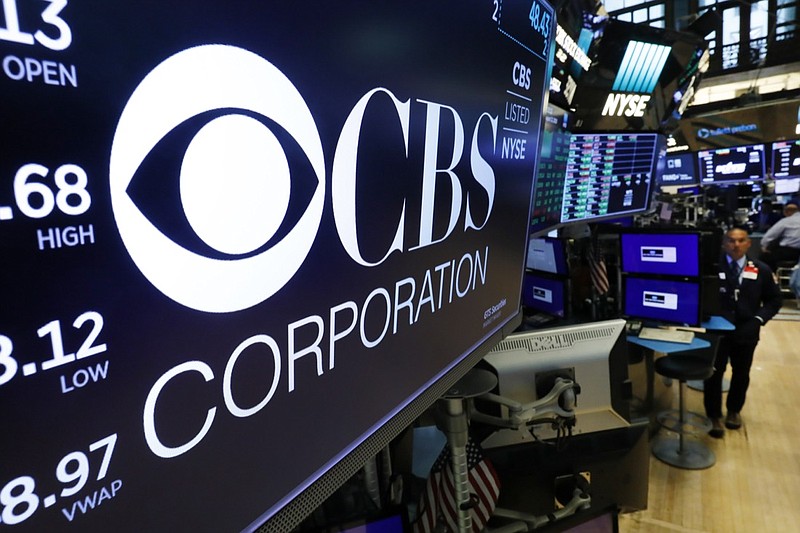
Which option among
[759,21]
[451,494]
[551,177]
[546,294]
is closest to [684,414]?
[546,294]

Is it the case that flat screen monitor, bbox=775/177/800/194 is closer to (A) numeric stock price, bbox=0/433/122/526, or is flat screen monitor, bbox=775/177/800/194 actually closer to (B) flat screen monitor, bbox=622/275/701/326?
(B) flat screen monitor, bbox=622/275/701/326

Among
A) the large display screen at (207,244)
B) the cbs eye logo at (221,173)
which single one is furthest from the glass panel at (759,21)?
the cbs eye logo at (221,173)

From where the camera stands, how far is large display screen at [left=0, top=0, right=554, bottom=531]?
383 mm

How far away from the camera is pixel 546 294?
3.57m

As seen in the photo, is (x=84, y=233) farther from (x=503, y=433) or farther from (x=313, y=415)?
(x=503, y=433)

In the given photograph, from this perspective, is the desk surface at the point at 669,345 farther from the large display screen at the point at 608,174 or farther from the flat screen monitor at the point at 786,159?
the flat screen monitor at the point at 786,159

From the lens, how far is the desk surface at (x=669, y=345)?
310 cm

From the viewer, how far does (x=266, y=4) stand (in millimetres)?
566

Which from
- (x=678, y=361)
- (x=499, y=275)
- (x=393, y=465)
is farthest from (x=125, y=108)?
(x=678, y=361)

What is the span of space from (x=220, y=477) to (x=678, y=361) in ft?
11.9

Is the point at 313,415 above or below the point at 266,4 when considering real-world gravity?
below

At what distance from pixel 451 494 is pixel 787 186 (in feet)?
31.2

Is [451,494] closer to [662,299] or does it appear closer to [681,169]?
[662,299]

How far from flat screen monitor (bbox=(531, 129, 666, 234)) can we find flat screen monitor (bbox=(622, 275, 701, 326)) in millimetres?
492
